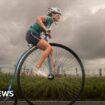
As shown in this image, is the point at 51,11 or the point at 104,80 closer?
the point at 51,11

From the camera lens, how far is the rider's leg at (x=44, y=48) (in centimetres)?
785

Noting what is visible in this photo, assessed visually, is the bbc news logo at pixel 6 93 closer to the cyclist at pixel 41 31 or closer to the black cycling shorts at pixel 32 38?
the cyclist at pixel 41 31

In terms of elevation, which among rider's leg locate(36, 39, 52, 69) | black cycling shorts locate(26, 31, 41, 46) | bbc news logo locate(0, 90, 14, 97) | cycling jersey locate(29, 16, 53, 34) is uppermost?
cycling jersey locate(29, 16, 53, 34)

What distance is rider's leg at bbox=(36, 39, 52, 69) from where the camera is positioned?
785cm

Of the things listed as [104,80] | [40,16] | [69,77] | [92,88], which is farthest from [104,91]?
[40,16]

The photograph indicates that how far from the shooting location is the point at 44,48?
7902mm

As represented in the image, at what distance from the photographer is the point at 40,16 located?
7.82m

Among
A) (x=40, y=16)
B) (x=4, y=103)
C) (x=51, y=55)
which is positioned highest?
(x=40, y=16)

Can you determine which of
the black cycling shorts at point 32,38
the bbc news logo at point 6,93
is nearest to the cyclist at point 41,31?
the black cycling shorts at point 32,38

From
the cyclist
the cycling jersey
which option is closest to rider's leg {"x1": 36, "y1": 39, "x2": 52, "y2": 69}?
the cyclist

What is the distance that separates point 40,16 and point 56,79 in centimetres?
105

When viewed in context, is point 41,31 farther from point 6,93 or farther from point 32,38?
point 6,93

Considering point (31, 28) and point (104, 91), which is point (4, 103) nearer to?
point (31, 28)

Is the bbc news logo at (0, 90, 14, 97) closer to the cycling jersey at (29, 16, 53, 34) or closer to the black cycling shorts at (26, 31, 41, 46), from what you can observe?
the black cycling shorts at (26, 31, 41, 46)
